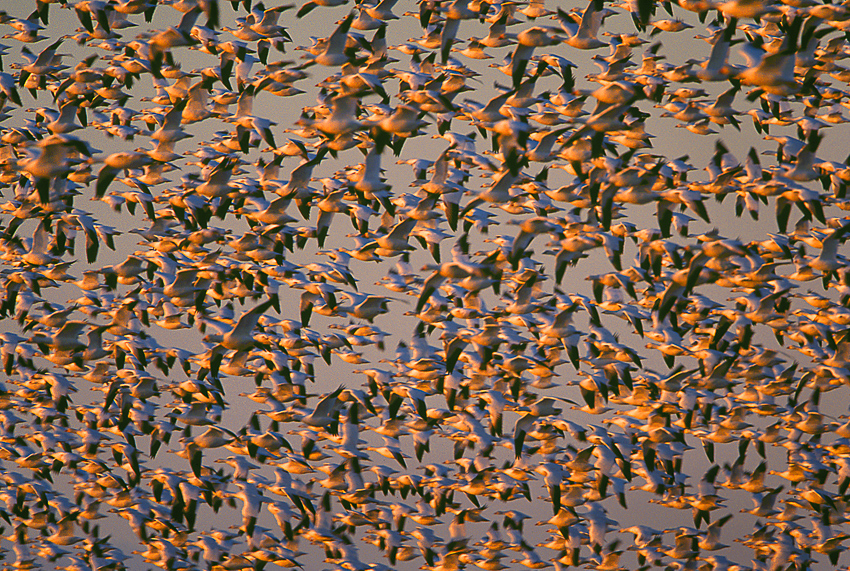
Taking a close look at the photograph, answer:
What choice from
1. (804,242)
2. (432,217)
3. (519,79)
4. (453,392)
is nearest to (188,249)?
(432,217)

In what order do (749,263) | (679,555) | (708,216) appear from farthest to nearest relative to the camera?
(679,555) → (749,263) → (708,216)

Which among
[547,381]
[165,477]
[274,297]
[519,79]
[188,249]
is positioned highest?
[519,79]

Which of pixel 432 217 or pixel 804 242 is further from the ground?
pixel 432 217

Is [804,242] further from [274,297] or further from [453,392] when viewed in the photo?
[274,297]

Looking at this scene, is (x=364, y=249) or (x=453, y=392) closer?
(x=364, y=249)

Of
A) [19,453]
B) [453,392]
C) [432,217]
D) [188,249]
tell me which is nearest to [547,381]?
[453,392]

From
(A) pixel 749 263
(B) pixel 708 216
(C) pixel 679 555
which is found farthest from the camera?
(C) pixel 679 555

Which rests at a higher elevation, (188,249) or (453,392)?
(188,249)

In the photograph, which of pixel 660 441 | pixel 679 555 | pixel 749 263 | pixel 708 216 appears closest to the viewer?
pixel 708 216

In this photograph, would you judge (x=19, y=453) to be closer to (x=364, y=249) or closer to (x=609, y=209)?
(x=364, y=249)
